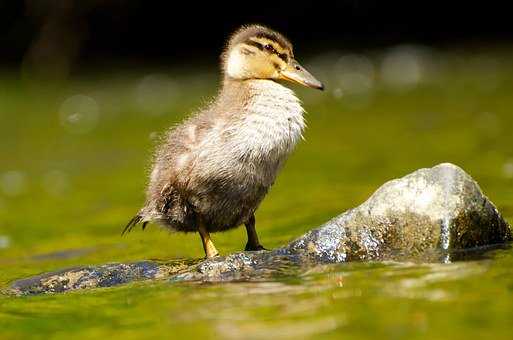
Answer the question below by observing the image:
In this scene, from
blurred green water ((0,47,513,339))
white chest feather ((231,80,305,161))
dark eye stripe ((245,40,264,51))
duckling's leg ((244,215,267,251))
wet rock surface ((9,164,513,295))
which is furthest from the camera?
dark eye stripe ((245,40,264,51))

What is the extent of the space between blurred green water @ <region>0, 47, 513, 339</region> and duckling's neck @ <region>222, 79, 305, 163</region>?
1150mm

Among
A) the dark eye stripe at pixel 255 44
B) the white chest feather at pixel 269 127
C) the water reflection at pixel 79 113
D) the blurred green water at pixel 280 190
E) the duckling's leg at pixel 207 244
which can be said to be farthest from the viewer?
the water reflection at pixel 79 113

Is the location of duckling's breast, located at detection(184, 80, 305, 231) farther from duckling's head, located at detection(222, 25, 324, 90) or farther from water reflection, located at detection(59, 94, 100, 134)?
water reflection, located at detection(59, 94, 100, 134)

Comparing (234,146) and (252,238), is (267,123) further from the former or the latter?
(252,238)

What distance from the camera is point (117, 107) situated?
2248 cm

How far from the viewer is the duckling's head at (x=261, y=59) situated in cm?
883

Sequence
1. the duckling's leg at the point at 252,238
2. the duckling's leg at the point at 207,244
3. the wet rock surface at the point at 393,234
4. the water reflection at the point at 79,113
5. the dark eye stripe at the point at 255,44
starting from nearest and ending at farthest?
the wet rock surface at the point at 393,234 < the duckling's leg at the point at 207,244 < the duckling's leg at the point at 252,238 < the dark eye stripe at the point at 255,44 < the water reflection at the point at 79,113

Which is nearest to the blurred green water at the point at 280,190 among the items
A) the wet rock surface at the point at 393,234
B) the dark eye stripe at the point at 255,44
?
the wet rock surface at the point at 393,234

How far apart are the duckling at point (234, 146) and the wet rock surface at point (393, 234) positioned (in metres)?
0.58

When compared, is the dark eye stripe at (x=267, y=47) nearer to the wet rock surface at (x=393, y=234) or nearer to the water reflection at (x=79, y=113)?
the wet rock surface at (x=393, y=234)

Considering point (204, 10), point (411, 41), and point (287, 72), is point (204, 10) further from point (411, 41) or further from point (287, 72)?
point (287, 72)

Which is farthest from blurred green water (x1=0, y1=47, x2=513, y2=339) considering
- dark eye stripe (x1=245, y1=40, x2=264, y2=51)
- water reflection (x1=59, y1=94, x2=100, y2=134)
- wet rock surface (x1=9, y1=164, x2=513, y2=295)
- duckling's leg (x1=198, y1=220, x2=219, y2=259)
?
dark eye stripe (x1=245, y1=40, x2=264, y2=51)

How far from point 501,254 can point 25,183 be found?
9580 millimetres

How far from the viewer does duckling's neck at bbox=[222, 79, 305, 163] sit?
318 inches
